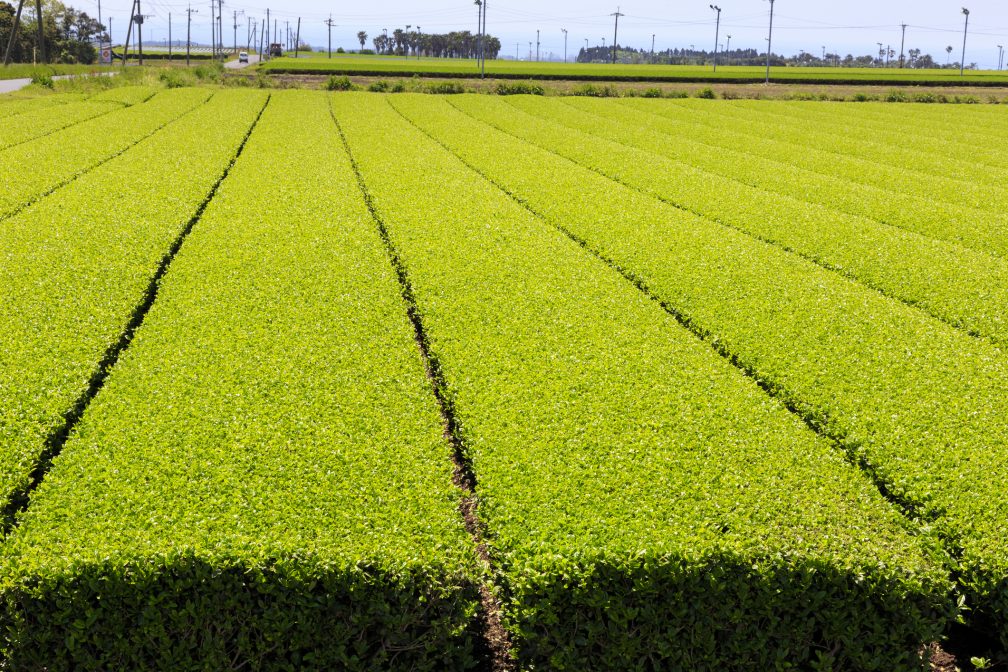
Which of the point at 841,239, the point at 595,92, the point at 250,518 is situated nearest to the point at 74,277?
the point at 250,518

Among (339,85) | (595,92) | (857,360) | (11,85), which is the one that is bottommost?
(857,360)

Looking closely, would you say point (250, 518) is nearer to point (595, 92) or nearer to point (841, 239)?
point (841, 239)

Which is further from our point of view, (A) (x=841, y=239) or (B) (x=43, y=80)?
(B) (x=43, y=80)

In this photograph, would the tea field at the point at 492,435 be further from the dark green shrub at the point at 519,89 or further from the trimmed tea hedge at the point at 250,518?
the dark green shrub at the point at 519,89

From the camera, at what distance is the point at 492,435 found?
637 centimetres

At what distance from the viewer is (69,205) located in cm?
1354

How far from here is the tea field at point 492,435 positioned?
4762 mm

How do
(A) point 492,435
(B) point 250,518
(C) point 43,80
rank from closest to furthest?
(B) point 250,518 → (A) point 492,435 → (C) point 43,80

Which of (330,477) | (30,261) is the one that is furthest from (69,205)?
(330,477)

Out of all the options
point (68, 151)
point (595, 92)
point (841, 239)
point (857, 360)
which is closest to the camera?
point (857, 360)

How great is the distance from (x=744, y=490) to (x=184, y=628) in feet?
11.8

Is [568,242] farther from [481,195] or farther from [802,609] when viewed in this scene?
[802,609]

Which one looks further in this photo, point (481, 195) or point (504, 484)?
point (481, 195)

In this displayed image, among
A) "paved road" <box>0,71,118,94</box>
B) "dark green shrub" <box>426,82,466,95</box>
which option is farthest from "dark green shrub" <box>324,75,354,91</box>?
"paved road" <box>0,71,118,94</box>
